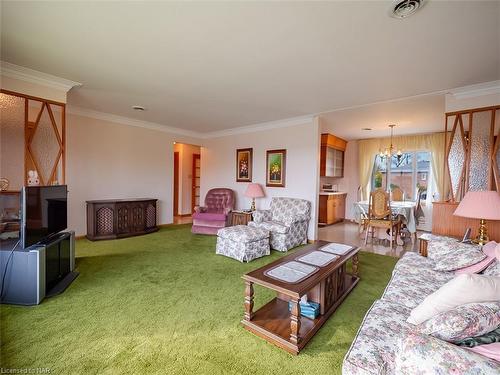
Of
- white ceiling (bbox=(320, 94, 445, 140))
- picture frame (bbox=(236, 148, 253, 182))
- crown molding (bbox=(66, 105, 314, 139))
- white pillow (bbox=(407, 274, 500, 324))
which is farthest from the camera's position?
picture frame (bbox=(236, 148, 253, 182))

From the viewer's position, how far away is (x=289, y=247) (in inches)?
164

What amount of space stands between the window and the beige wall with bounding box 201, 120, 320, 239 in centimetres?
317

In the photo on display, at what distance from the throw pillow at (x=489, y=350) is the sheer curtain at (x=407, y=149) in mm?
5087

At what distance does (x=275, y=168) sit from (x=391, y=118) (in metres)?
2.43

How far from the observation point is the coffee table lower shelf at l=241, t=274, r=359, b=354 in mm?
1732

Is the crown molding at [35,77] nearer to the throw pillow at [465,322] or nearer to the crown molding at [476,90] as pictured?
the throw pillow at [465,322]

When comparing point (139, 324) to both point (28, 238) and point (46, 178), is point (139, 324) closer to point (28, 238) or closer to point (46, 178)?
point (28, 238)

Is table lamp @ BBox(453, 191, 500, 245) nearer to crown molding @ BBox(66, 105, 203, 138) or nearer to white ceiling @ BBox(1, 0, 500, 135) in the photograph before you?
white ceiling @ BBox(1, 0, 500, 135)

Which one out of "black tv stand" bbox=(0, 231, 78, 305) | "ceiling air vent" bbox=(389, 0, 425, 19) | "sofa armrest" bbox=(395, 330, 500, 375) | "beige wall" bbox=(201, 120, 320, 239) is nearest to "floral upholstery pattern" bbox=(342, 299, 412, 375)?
"sofa armrest" bbox=(395, 330, 500, 375)

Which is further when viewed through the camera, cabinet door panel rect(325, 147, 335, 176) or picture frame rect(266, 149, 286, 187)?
cabinet door panel rect(325, 147, 335, 176)

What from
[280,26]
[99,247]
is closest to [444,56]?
[280,26]

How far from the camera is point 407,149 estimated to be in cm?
624

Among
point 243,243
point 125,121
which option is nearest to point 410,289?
point 243,243

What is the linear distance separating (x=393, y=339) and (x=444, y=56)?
261cm
